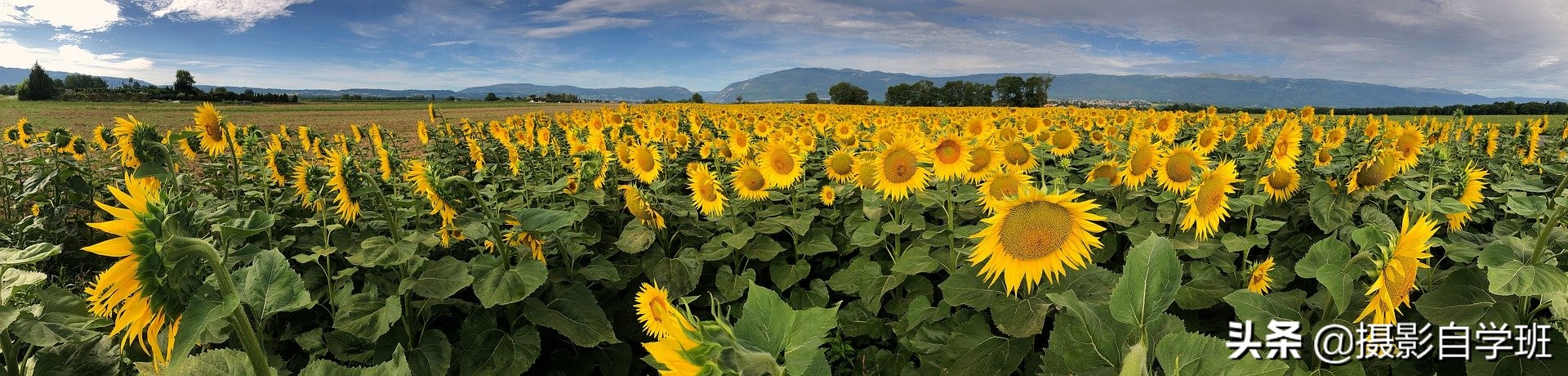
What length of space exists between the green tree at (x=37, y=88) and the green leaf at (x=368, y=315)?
73690mm

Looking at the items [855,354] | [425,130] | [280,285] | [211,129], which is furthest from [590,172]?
[425,130]

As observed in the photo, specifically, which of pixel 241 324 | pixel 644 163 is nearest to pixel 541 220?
pixel 241 324

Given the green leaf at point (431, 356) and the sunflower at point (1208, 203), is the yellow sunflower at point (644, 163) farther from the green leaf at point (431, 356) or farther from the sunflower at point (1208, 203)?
the sunflower at point (1208, 203)

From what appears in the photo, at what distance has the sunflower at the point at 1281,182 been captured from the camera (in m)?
4.05

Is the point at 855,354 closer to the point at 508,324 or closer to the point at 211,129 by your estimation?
the point at 508,324

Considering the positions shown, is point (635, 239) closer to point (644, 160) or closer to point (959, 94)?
point (644, 160)

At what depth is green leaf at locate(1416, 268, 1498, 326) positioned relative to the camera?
88.5 inches

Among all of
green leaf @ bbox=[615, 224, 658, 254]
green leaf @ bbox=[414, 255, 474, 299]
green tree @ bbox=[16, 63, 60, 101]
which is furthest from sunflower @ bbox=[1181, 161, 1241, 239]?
green tree @ bbox=[16, 63, 60, 101]

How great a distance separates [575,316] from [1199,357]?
A: 263cm

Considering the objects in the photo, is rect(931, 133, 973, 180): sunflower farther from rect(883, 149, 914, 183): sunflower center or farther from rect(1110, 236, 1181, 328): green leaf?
rect(1110, 236, 1181, 328): green leaf

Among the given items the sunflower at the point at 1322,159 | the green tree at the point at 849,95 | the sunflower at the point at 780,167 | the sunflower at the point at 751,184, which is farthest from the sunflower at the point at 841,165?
the green tree at the point at 849,95

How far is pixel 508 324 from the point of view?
3.22 metres

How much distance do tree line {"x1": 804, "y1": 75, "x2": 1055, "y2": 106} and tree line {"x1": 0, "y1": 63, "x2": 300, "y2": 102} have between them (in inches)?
2055

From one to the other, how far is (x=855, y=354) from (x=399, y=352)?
2.80m
